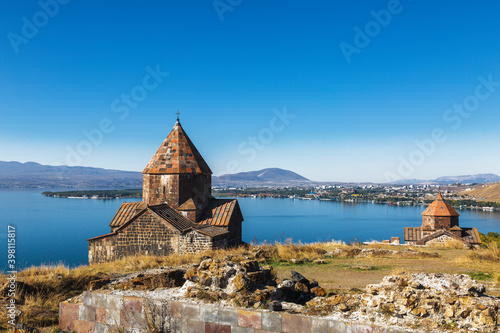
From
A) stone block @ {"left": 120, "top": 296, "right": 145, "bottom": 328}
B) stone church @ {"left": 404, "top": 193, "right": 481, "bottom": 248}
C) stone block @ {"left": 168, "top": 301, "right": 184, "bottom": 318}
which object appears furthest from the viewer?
stone church @ {"left": 404, "top": 193, "right": 481, "bottom": 248}

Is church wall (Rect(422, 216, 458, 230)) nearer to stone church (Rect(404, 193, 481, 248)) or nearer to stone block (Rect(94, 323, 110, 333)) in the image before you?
stone church (Rect(404, 193, 481, 248))

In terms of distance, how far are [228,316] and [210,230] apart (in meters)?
8.45

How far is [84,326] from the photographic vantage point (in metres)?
4.39

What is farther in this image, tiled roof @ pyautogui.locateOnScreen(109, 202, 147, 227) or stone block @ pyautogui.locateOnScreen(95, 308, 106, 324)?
tiled roof @ pyautogui.locateOnScreen(109, 202, 147, 227)

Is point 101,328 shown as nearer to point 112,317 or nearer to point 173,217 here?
point 112,317

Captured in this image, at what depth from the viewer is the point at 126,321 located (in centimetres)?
414

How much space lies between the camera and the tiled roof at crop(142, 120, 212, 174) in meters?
13.1

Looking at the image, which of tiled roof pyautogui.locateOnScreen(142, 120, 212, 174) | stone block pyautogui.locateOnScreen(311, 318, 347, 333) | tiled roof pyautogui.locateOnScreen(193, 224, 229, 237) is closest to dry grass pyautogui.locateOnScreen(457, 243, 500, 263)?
tiled roof pyautogui.locateOnScreen(193, 224, 229, 237)

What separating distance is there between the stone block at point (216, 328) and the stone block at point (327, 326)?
0.92m

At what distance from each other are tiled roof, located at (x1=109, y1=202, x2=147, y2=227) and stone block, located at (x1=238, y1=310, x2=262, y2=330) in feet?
33.6

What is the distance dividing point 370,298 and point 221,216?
32.3 ft

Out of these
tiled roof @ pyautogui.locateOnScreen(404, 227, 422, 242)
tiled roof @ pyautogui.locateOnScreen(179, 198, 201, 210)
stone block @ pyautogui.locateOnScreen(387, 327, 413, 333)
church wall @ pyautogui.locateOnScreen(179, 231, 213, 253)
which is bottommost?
tiled roof @ pyautogui.locateOnScreen(404, 227, 422, 242)

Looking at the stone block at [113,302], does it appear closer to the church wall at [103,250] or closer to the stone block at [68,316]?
the stone block at [68,316]

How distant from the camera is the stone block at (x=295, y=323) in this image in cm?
342
